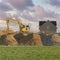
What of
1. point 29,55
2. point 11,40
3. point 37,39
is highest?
point 29,55

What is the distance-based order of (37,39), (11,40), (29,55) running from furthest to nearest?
(37,39)
(11,40)
(29,55)

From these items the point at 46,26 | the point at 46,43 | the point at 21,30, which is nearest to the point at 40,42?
the point at 46,43

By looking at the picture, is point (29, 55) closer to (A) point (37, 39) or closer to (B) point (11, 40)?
(B) point (11, 40)

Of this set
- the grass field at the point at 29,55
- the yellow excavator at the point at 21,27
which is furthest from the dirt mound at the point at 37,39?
the grass field at the point at 29,55

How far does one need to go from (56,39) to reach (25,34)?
22.9 feet

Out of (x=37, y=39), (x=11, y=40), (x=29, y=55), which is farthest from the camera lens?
(x=37, y=39)

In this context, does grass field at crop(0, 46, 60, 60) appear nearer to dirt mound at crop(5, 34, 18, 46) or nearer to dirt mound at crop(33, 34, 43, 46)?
dirt mound at crop(5, 34, 18, 46)

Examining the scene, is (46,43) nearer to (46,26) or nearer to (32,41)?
(32,41)

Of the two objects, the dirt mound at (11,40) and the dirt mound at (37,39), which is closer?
the dirt mound at (11,40)

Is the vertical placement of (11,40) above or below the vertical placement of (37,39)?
below

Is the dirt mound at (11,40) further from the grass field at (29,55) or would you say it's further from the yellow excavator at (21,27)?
the grass field at (29,55)

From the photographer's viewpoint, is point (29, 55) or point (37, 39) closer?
point (29, 55)

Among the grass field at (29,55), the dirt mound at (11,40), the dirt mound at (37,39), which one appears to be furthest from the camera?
the dirt mound at (37,39)

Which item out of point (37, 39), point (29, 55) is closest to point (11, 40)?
point (37, 39)
